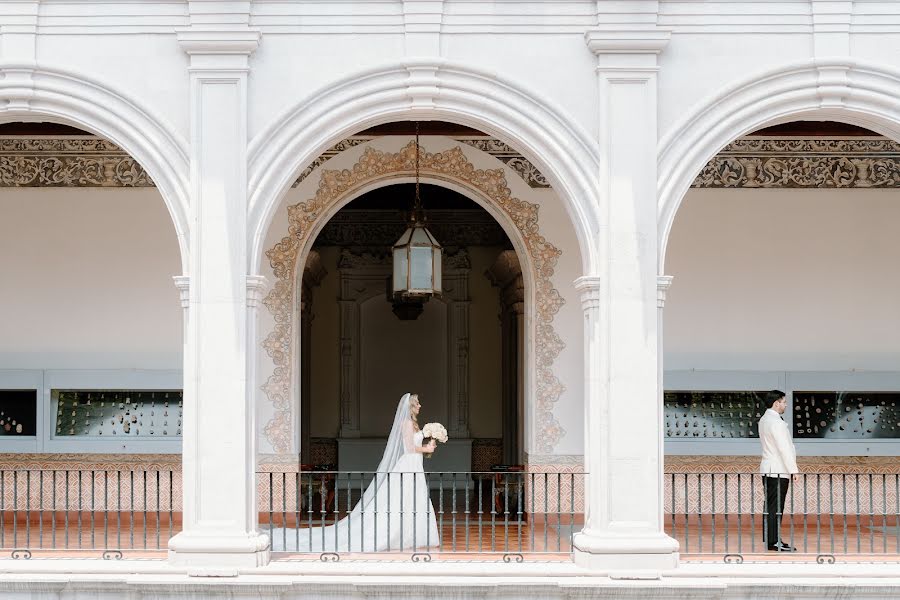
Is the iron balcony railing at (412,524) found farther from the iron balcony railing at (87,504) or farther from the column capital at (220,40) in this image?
the column capital at (220,40)

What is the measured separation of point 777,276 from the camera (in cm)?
1082

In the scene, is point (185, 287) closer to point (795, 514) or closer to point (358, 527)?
point (358, 527)

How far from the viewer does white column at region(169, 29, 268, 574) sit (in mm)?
7766

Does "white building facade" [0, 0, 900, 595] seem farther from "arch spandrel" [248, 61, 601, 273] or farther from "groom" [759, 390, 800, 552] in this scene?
"groom" [759, 390, 800, 552]

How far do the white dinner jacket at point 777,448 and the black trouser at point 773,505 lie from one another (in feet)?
0.29

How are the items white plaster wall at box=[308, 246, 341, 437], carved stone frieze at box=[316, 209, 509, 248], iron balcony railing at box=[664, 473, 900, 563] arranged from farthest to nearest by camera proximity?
white plaster wall at box=[308, 246, 341, 437] → carved stone frieze at box=[316, 209, 509, 248] → iron balcony railing at box=[664, 473, 900, 563]

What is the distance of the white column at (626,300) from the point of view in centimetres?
782

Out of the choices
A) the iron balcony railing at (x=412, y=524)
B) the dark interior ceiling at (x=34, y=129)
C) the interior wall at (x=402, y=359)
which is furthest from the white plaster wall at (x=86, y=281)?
the interior wall at (x=402, y=359)

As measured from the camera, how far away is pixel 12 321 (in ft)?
35.4

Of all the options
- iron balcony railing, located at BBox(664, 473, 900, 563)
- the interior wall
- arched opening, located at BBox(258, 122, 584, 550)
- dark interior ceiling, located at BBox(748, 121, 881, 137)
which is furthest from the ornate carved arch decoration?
the interior wall

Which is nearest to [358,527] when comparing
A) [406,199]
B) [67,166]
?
[67,166]

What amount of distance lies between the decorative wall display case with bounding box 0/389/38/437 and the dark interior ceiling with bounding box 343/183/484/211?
15.7 feet

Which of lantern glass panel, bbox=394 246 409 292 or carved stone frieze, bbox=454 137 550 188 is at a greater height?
carved stone frieze, bbox=454 137 550 188

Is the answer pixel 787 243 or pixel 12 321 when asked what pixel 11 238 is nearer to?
pixel 12 321
